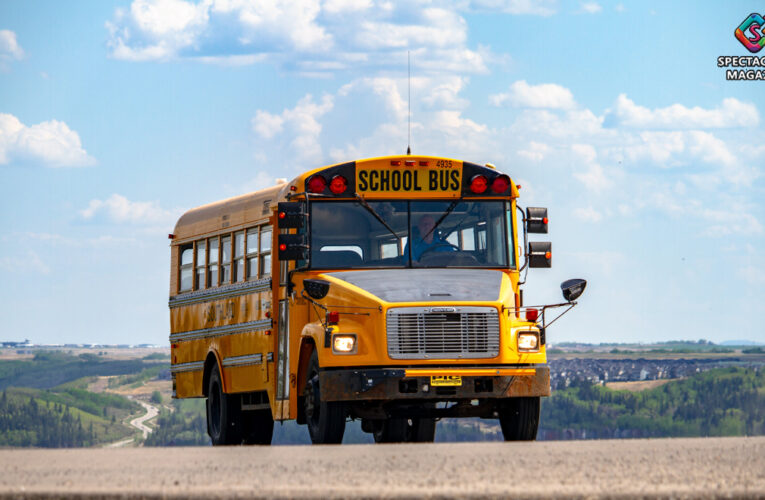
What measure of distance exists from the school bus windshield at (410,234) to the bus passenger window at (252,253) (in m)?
1.92

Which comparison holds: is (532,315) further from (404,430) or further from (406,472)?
(406,472)

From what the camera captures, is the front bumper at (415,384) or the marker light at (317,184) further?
the marker light at (317,184)

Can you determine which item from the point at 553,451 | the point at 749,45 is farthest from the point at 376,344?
the point at 749,45

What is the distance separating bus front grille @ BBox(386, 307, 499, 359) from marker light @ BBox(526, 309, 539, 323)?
596mm

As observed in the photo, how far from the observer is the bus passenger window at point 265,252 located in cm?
1582

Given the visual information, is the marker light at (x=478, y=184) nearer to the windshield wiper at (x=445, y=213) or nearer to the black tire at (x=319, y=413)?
the windshield wiper at (x=445, y=213)

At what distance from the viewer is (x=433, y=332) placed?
43.9 feet

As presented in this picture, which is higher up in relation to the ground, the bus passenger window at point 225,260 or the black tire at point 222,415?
the bus passenger window at point 225,260

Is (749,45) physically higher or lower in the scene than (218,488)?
higher

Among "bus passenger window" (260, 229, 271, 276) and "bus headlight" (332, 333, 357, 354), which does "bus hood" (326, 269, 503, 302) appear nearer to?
"bus headlight" (332, 333, 357, 354)

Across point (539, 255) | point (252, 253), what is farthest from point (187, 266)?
point (539, 255)

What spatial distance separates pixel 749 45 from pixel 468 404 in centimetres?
3820

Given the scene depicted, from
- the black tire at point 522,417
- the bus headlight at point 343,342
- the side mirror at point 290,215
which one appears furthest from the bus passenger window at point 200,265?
the black tire at point 522,417

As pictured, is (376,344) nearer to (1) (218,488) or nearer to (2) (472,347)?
(2) (472,347)
